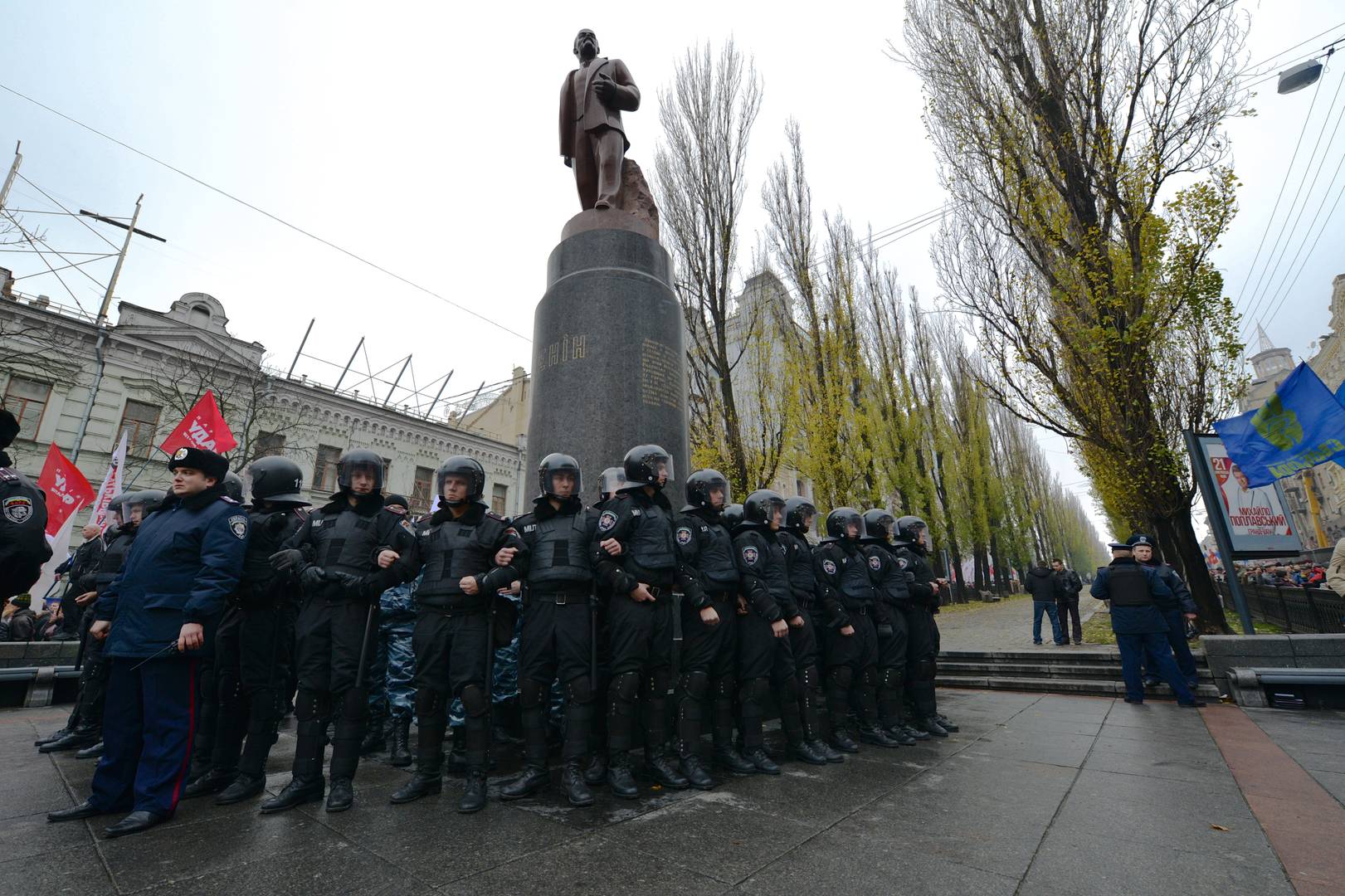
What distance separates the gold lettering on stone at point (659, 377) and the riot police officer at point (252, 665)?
394cm

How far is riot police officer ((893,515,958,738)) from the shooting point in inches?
218

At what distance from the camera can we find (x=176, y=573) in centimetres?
339

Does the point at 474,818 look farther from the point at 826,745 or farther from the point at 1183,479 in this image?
the point at 1183,479

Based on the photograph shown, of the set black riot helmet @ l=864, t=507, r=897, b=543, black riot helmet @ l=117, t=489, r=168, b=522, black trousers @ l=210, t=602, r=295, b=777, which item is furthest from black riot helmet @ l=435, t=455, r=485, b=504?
black riot helmet @ l=864, t=507, r=897, b=543

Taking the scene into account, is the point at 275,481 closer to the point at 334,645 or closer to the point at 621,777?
the point at 334,645

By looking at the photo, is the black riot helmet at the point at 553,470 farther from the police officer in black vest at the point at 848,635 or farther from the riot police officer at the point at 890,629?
the riot police officer at the point at 890,629

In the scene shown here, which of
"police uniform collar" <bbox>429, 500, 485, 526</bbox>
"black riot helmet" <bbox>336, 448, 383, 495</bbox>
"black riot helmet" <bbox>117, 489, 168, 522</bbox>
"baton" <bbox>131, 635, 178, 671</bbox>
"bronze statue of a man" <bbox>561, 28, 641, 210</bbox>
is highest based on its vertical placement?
"bronze statue of a man" <bbox>561, 28, 641, 210</bbox>

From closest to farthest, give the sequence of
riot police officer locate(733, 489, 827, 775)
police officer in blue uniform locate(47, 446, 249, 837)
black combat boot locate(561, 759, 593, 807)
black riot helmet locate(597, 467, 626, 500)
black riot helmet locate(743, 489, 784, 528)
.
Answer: police officer in blue uniform locate(47, 446, 249, 837)
black combat boot locate(561, 759, 593, 807)
riot police officer locate(733, 489, 827, 775)
black riot helmet locate(743, 489, 784, 528)
black riot helmet locate(597, 467, 626, 500)

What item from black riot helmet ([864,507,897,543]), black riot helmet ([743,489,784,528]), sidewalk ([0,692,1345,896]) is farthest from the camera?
black riot helmet ([864,507,897,543])

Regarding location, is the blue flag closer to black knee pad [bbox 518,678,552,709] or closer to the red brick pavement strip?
the red brick pavement strip

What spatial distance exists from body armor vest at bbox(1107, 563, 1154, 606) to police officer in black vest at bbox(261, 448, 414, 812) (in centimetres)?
798

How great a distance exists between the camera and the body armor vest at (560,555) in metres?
3.77

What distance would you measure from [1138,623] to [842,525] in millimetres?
4377

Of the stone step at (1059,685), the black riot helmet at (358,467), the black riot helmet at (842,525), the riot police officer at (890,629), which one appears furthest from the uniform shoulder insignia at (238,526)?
the stone step at (1059,685)
